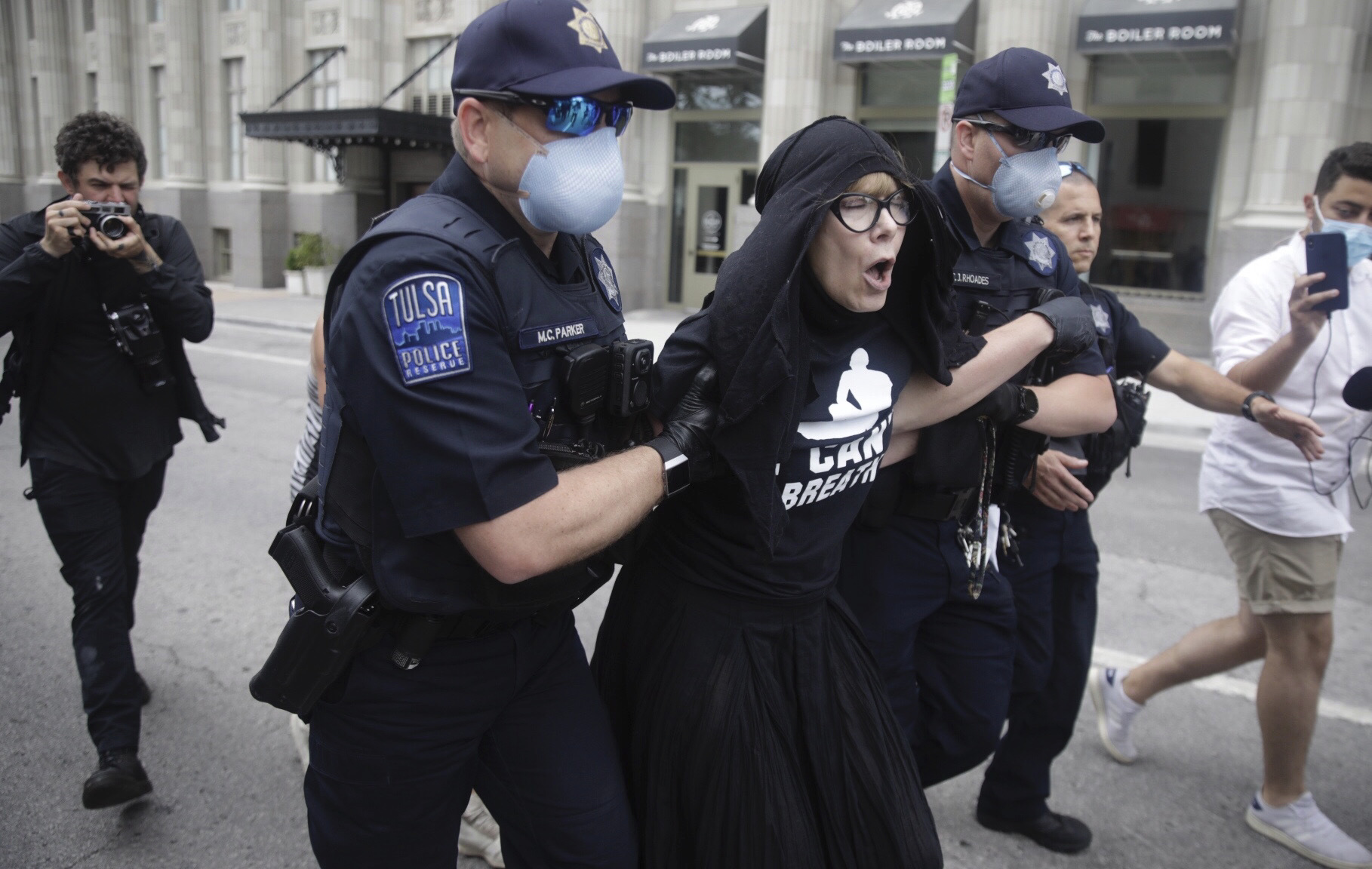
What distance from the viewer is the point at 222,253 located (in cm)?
2462

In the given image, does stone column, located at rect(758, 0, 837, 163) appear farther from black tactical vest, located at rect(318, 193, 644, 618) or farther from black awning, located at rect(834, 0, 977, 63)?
black tactical vest, located at rect(318, 193, 644, 618)

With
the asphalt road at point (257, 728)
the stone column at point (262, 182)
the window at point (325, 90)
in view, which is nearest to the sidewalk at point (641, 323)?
the stone column at point (262, 182)

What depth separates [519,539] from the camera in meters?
1.73

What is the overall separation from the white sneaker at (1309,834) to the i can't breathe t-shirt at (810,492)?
196 centimetres

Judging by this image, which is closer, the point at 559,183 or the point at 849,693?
the point at 559,183

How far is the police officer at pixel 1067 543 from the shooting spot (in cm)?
300

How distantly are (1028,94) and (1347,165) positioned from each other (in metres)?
1.26

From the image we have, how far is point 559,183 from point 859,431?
2.58 feet

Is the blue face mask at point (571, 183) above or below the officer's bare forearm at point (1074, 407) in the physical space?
above

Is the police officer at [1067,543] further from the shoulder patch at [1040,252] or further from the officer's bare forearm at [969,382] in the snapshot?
the officer's bare forearm at [969,382]

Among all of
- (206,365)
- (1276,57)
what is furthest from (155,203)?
(1276,57)

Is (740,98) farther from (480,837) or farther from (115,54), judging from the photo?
(115,54)

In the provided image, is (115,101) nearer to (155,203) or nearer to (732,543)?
(155,203)

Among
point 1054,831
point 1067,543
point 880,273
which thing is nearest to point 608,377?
point 880,273
